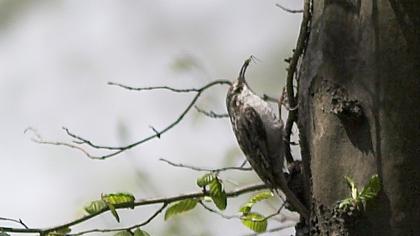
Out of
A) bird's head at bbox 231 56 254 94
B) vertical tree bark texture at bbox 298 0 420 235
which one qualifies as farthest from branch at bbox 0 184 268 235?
bird's head at bbox 231 56 254 94

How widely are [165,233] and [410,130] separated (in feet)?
4.83

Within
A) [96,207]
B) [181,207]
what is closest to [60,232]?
[96,207]

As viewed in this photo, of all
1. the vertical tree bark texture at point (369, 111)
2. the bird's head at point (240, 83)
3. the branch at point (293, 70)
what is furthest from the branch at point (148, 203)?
the bird's head at point (240, 83)

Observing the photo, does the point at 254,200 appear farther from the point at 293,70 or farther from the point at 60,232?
the point at 60,232

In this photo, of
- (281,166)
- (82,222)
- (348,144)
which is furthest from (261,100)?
(348,144)

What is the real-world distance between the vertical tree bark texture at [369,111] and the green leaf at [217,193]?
0.91ft

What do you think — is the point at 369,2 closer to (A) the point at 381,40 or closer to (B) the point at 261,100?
(A) the point at 381,40

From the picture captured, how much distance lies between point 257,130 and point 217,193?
1.52 ft

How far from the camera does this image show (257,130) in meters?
2.57

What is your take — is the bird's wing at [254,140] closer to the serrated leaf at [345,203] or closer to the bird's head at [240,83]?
the bird's head at [240,83]

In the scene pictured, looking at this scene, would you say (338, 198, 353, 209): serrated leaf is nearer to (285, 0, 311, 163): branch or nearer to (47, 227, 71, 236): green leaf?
(285, 0, 311, 163): branch

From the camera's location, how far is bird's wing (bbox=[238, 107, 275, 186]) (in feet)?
8.08

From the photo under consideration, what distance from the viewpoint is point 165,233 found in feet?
10.3

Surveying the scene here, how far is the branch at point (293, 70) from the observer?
2.05 m
